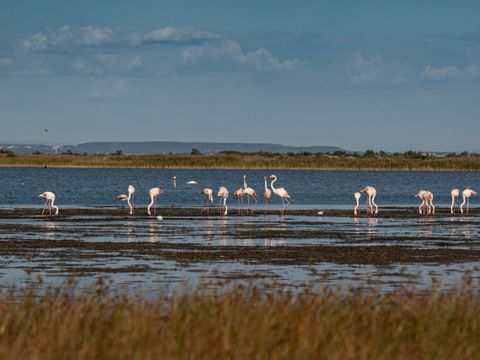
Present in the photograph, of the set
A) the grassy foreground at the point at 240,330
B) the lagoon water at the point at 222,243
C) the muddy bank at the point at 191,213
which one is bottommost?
the muddy bank at the point at 191,213

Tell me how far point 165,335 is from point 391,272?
1096 cm

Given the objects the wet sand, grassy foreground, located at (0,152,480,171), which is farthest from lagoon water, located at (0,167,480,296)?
grassy foreground, located at (0,152,480,171)

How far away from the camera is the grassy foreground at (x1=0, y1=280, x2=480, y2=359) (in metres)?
10.1

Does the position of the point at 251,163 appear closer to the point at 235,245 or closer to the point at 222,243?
the point at 222,243

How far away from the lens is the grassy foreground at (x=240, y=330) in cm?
1008

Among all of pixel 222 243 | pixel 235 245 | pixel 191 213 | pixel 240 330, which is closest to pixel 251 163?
pixel 191 213

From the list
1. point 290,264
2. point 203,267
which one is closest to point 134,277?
point 203,267

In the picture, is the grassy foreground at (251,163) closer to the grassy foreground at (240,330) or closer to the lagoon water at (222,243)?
the lagoon water at (222,243)

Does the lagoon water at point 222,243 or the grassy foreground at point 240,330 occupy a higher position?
the grassy foreground at point 240,330

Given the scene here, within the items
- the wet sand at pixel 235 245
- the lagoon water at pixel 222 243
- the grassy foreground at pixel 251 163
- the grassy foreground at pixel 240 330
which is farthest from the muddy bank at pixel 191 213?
the grassy foreground at pixel 251 163

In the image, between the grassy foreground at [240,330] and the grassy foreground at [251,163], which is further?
the grassy foreground at [251,163]

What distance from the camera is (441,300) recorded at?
1312 cm

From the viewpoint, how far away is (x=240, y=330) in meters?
10.8

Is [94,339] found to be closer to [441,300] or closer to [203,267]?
[441,300]
